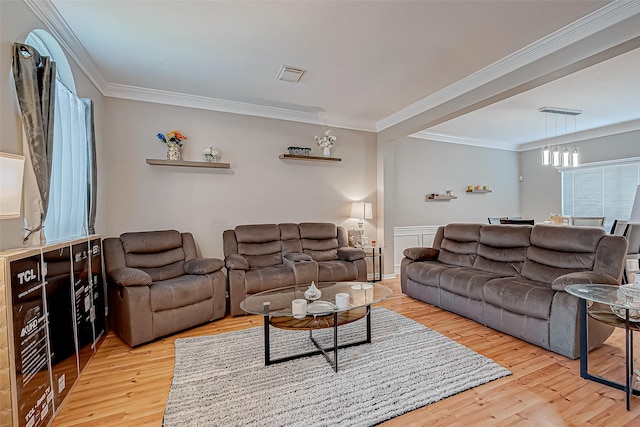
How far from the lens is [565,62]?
8.61 feet

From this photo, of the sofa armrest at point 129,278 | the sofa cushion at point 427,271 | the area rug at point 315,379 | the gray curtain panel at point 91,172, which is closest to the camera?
the area rug at point 315,379

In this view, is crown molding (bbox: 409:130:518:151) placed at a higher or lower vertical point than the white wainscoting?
higher

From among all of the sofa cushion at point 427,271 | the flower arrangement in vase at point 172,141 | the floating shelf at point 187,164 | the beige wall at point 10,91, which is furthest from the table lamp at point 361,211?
the beige wall at point 10,91

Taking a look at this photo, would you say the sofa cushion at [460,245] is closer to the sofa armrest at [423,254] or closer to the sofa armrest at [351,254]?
the sofa armrest at [423,254]

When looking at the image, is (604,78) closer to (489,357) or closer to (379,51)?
(379,51)

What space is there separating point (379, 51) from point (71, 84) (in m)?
2.83

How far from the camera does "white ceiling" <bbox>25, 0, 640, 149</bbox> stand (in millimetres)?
2293

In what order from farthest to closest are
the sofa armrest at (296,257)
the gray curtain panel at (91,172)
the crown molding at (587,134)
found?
the crown molding at (587,134) → the sofa armrest at (296,257) → the gray curtain panel at (91,172)

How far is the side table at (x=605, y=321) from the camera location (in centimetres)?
191

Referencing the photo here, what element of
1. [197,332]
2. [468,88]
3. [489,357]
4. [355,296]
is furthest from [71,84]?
[489,357]

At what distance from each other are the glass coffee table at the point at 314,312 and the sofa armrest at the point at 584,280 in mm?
1385

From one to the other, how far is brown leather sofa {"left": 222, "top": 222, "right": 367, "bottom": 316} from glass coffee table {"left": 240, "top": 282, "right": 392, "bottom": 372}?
0.77 metres

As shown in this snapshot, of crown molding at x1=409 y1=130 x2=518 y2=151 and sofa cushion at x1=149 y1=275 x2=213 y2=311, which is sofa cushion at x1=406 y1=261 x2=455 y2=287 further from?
crown molding at x1=409 y1=130 x2=518 y2=151

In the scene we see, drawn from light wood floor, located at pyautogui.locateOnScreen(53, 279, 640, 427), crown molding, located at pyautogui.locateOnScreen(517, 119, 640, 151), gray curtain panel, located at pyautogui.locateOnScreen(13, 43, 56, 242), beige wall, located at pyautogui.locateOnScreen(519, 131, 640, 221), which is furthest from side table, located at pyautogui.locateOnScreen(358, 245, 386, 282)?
crown molding, located at pyautogui.locateOnScreen(517, 119, 640, 151)
